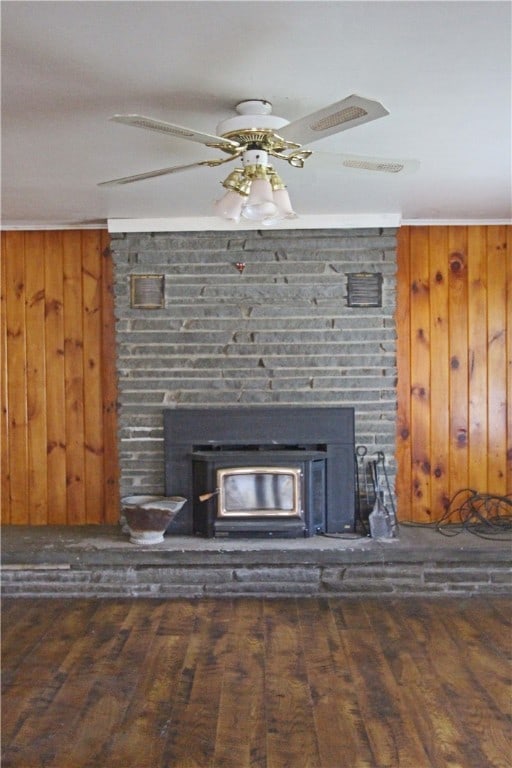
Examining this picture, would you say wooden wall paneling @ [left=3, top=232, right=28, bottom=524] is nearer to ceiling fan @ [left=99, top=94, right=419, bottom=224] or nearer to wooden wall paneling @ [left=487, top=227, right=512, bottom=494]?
ceiling fan @ [left=99, top=94, right=419, bottom=224]

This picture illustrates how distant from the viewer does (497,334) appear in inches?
191

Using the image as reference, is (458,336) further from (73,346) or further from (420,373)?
(73,346)

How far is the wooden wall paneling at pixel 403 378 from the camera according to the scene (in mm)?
4855

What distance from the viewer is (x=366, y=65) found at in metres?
2.25

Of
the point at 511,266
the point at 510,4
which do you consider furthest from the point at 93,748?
the point at 511,266

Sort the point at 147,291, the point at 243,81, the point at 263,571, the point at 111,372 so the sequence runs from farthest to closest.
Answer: the point at 111,372
the point at 147,291
the point at 263,571
the point at 243,81

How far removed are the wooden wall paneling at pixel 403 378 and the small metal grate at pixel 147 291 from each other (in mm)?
1494

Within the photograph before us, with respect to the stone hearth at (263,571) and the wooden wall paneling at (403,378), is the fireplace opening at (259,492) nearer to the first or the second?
the stone hearth at (263,571)

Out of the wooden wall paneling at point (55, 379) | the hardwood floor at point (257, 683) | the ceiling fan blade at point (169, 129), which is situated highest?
the ceiling fan blade at point (169, 129)

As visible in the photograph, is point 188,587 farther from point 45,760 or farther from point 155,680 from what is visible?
point 45,760

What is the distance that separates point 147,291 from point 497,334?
222 cm

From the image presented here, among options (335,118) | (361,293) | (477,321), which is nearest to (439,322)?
(477,321)

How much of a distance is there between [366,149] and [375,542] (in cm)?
222

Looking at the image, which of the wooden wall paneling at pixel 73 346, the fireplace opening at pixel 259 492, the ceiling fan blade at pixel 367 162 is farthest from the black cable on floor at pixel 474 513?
the ceiling fan blade at pixel 367 162
